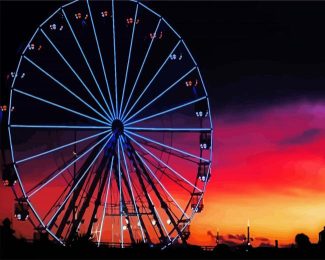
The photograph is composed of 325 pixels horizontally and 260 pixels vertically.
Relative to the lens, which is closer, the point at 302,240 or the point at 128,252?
the point at 302,240

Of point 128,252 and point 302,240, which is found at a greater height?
point 128,252

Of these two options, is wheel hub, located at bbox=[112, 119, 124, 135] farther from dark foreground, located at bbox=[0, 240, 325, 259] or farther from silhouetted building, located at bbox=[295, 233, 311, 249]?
silhouetted building, located at bbox=[295, 233, 311, 249]

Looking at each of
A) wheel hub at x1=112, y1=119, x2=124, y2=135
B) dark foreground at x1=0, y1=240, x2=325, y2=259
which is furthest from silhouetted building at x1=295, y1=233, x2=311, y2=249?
wheel hub at x1=112, y1=119, x2=124, y2=135

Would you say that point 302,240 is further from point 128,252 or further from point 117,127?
point 117,127

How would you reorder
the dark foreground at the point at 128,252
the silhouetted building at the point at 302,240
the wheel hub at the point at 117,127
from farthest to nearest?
1. the wheel hub at the point at 117,127
2. the dark foreground at the point at 128,252
3. the silhouetted building at the point at 302,240

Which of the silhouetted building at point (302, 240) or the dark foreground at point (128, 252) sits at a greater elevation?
the dark foreground at point (128, 252)

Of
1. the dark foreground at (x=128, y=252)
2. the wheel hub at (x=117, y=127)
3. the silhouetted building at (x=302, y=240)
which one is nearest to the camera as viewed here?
the silhouetted building at (x=302, y=240)

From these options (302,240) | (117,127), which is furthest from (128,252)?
(302,240)

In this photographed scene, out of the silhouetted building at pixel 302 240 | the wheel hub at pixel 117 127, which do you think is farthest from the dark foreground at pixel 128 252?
the wheel hub at pixel 117 127

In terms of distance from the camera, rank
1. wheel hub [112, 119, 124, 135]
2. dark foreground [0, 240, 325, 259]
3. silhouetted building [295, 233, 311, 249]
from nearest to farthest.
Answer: silhouetted building [295, 233, 311, 249] → dark foreground [0, 240, 325, 259] → wheel hub [112, 119, 124, 135]

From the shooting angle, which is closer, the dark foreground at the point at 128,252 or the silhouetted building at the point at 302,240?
the silhouetted building at the point at 302,240

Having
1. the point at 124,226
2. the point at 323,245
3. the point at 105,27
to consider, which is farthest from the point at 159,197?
the point at 323,245

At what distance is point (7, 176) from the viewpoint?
1695 inches

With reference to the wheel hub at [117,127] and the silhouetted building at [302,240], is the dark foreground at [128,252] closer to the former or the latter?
the silhouetted building at [302,240]
